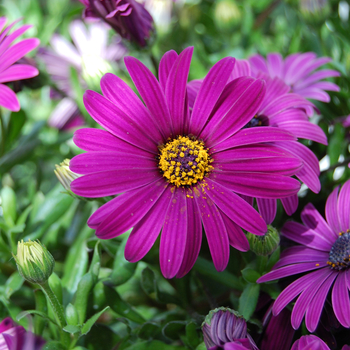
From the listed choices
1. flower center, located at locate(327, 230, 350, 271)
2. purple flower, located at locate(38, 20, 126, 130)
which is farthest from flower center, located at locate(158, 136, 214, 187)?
purple flower, located at locate(38, 20, 126, 130)

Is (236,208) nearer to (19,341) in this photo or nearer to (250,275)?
(250,275)

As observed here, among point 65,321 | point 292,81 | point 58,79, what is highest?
point 58,79

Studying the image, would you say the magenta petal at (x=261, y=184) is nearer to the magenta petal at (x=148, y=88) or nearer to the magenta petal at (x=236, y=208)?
the magenta petal at (x=236, y=208)

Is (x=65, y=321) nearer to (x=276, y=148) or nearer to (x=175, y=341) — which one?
(x=175, y=341)

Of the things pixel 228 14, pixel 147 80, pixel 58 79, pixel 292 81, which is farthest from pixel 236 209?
pixel 58 79

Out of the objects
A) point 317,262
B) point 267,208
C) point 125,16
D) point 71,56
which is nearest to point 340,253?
point 317,262

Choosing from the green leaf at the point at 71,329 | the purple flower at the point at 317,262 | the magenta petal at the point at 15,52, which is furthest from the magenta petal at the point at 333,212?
the magenta petal at the point at 15,52

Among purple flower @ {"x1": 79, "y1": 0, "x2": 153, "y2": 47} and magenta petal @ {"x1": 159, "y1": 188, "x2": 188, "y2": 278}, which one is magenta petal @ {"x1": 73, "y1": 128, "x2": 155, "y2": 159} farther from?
purple flower @ {"x1": 79, "y1": 0, "x2": 153, "y2": 47}
